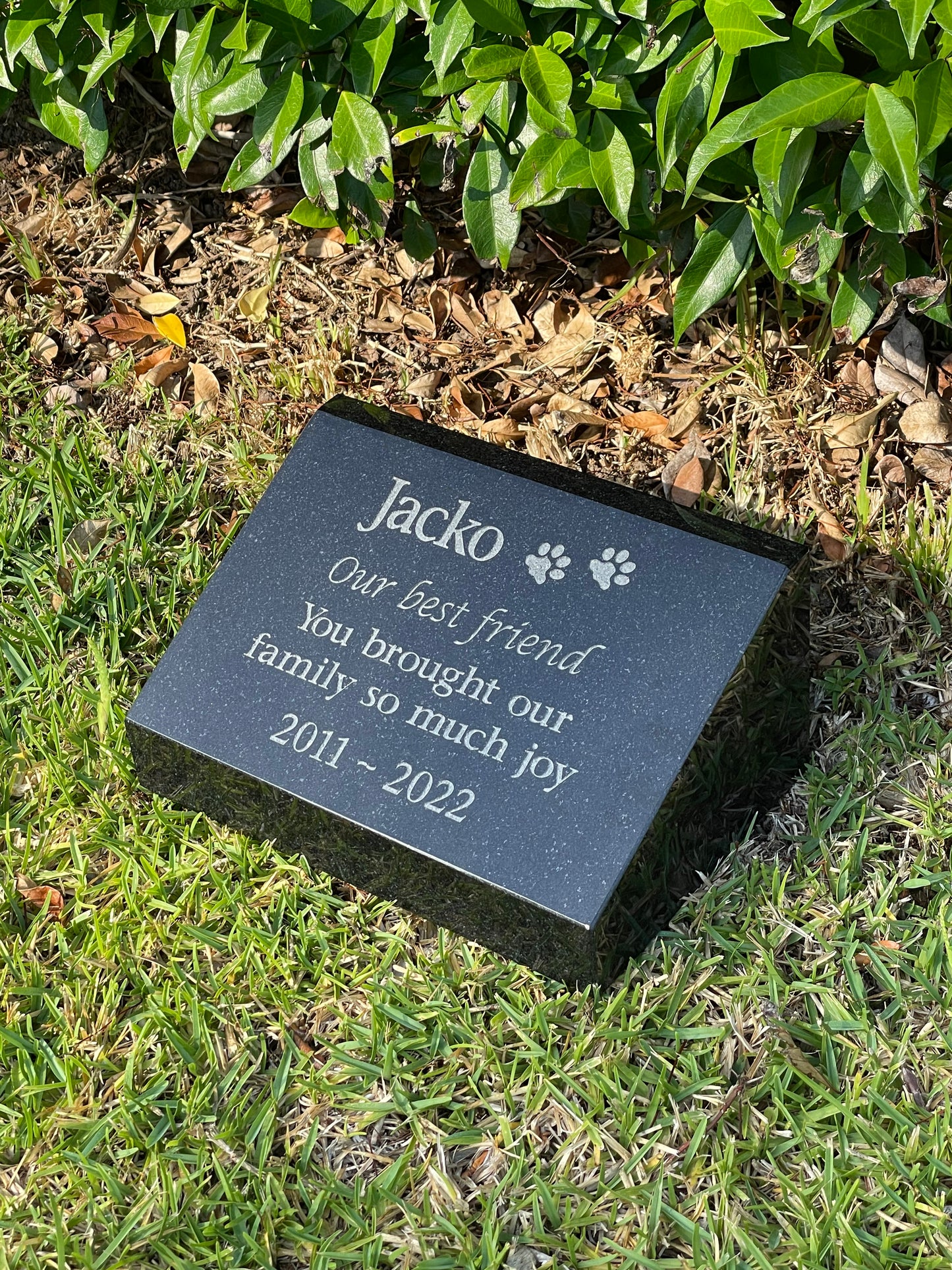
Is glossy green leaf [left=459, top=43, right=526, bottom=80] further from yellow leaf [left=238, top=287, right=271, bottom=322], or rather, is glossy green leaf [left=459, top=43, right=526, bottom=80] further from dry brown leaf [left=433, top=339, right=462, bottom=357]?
→ yellow leaf [left=238, top=287, right=271, bottom=322]

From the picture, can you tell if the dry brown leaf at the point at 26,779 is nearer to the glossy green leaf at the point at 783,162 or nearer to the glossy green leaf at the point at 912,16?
the glossy green leaf at the point at 783,162

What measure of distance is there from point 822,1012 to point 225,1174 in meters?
0.85

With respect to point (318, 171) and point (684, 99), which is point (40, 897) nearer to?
point (318, 171)

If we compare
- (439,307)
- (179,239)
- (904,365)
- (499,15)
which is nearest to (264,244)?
(179,239)

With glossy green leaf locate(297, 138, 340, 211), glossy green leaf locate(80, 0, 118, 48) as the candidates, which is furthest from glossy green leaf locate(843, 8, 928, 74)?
glossy green leaf locate(80, 0, 118, 48)

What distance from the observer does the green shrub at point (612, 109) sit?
1.64 meters

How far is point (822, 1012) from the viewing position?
5.69 ft

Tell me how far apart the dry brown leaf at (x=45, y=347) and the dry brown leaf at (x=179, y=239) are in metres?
0.34

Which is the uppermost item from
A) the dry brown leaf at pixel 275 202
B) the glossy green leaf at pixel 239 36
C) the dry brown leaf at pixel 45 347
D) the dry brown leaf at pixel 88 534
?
the glossy green leaf at pixel 239 36

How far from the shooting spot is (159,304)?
9.29 feet

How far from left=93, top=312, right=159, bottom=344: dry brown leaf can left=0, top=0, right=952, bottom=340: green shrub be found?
0.51 metres

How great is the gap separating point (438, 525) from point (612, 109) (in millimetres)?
703

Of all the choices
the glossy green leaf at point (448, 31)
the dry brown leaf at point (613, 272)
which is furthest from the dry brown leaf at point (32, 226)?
the glossy green leaf at point (448, 31)

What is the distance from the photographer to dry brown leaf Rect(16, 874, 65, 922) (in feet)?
6.51
